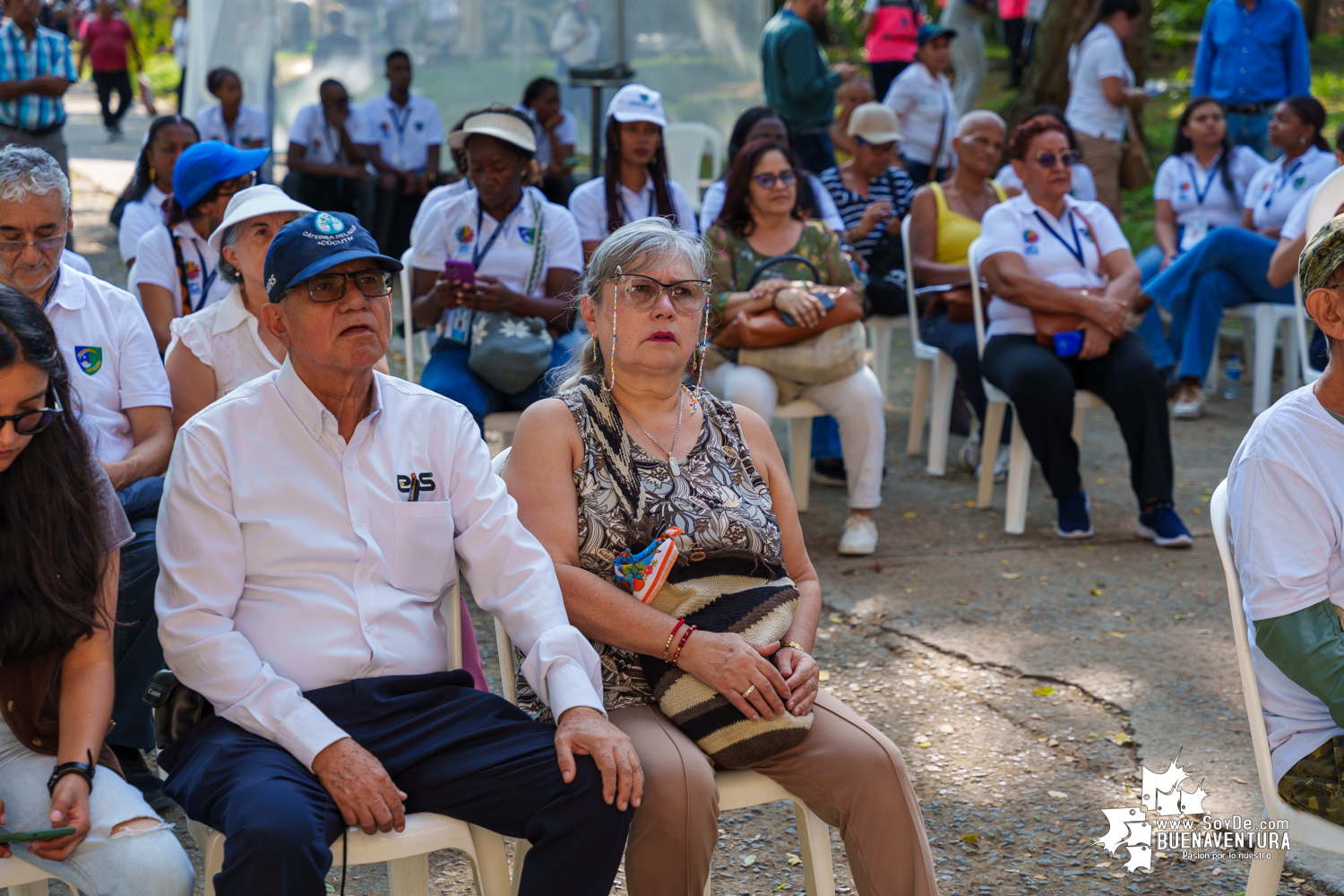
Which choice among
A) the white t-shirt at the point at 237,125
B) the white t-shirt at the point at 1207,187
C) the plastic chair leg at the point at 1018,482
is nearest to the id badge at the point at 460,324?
the plastic chair leg at the point at 1018,482

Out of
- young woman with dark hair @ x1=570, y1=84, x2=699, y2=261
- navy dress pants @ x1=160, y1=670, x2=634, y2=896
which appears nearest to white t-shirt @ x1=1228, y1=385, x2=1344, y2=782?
navy dress pants @ x1=160, y1=670, x2=634, y2=896

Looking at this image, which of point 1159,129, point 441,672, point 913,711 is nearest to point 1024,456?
point 913,711

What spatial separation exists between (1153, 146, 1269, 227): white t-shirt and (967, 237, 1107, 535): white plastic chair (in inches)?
99.6

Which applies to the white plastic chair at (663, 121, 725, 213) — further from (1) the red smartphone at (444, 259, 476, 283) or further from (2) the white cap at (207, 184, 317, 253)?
(2) the white cap at (207, 184, 317, 253)

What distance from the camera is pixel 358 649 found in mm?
2219

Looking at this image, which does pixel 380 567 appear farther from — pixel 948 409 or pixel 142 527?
pixel 948 409

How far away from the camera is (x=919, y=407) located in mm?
6207

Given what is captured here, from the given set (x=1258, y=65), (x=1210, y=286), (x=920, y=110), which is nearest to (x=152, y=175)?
(x=920, y=110)

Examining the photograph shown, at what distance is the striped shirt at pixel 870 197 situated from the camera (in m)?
6.36

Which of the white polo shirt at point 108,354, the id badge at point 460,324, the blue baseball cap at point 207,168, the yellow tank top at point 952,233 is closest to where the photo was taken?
the white polo shirt at point 108,354

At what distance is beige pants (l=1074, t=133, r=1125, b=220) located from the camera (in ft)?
28.7

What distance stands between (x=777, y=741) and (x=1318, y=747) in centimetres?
95

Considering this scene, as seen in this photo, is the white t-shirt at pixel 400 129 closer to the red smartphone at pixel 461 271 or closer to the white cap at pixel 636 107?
the white cap at pixel 636 107

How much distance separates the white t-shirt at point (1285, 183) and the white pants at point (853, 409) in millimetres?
3231
